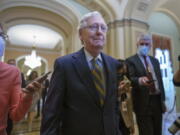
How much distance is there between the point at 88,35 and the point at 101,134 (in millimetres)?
648

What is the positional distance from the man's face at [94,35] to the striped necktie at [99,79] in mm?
92

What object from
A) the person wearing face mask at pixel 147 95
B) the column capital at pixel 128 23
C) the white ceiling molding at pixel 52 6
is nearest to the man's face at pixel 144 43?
the person wearing face mask at pixel 147 95

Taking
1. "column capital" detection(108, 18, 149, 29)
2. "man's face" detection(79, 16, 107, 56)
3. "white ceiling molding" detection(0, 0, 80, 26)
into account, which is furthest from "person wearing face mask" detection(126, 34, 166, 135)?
"white ceiling molding" detection(0, 0, 80, 26)

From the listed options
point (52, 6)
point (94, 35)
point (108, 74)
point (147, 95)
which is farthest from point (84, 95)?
point (52, 6)

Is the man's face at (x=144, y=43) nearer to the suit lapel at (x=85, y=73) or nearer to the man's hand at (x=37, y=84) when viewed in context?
the suit lapel at (x=85, y=73)

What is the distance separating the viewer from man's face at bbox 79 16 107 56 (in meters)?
1.11

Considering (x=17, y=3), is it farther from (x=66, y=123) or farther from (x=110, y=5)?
(x=66, y=123)

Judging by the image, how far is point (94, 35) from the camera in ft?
3.66

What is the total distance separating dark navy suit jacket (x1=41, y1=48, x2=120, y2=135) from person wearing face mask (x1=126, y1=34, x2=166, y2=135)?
823 millimetres

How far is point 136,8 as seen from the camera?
16.0ft

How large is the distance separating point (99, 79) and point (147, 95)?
3.38 ft

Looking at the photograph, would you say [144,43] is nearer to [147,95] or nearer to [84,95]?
[147,95]

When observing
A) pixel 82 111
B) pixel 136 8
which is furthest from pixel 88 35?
pixel 136 8

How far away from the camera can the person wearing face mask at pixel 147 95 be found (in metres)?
1.79
